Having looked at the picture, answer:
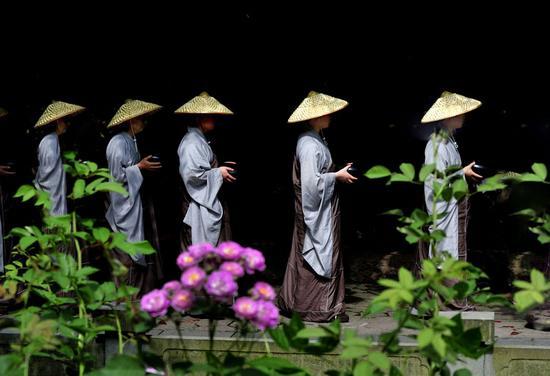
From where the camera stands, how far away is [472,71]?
32.6 ft

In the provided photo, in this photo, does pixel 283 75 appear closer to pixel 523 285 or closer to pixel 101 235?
pixel 101 235

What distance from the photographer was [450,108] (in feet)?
24.0

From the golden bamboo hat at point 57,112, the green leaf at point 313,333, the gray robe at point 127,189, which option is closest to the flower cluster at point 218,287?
the green leaf at point 313,333

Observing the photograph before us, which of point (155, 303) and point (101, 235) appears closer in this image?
point (155, 303)

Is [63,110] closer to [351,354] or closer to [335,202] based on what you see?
[335,202]

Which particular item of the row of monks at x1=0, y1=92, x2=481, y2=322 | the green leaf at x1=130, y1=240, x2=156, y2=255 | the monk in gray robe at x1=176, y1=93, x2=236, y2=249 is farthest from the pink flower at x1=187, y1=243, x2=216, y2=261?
the monk in gray robe at x1=176, y1=93, x2=236, y2=249

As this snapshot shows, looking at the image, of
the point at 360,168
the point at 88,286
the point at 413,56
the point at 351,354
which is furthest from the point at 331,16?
the point at 351,354

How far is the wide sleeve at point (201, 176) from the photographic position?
291 inches

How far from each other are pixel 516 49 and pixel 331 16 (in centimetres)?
184

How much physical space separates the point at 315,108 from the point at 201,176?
989 mm

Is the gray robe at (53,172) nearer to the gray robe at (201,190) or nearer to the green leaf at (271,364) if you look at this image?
the gray robe at (201,190)

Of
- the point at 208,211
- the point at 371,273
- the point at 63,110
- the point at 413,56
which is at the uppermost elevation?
the point at 413,56

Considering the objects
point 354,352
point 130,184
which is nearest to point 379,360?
point 354,352

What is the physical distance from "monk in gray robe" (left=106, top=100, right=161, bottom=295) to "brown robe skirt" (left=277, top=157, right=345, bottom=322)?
1.17 meters
